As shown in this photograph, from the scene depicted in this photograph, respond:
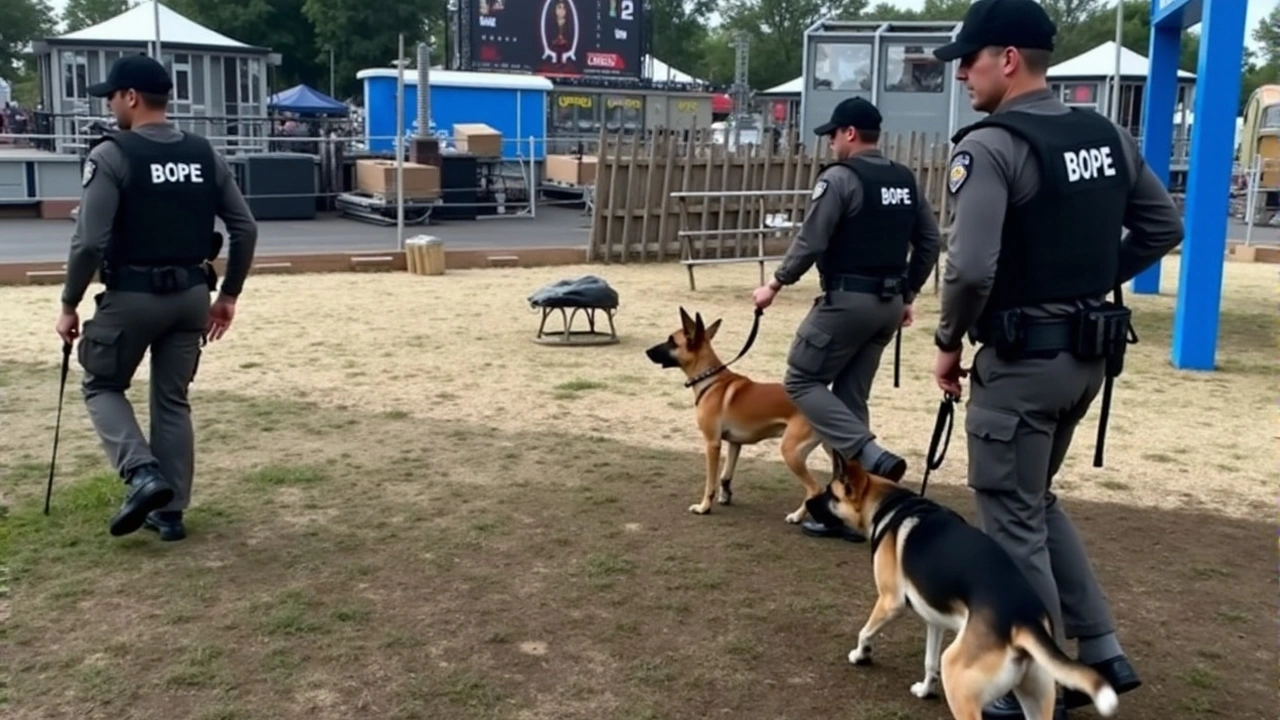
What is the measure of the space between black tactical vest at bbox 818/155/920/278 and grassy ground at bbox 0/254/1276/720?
1.21 m

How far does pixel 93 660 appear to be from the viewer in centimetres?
373

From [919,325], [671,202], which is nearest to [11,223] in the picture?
[671,202]

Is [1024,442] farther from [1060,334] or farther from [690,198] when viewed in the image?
[690,198]

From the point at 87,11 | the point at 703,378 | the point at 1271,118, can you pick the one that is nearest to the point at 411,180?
the point at 703,378

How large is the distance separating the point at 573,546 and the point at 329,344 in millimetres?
5385

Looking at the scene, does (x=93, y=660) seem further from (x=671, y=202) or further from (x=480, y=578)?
(x=671, y=202)

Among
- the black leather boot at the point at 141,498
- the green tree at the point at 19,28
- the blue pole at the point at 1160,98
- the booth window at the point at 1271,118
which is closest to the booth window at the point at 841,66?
the booth window at the point at 1271,118

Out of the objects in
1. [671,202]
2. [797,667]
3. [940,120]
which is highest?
[940,120]

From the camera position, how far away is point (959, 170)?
3.19 metres

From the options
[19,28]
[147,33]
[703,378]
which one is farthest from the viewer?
[19,28]

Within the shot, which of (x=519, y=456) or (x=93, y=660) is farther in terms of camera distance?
(x=519, y=456)

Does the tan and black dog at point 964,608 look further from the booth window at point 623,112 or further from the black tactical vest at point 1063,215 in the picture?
the booth window at point 623,112

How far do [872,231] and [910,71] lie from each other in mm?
20854

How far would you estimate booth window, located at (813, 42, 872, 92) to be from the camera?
25016 mm
